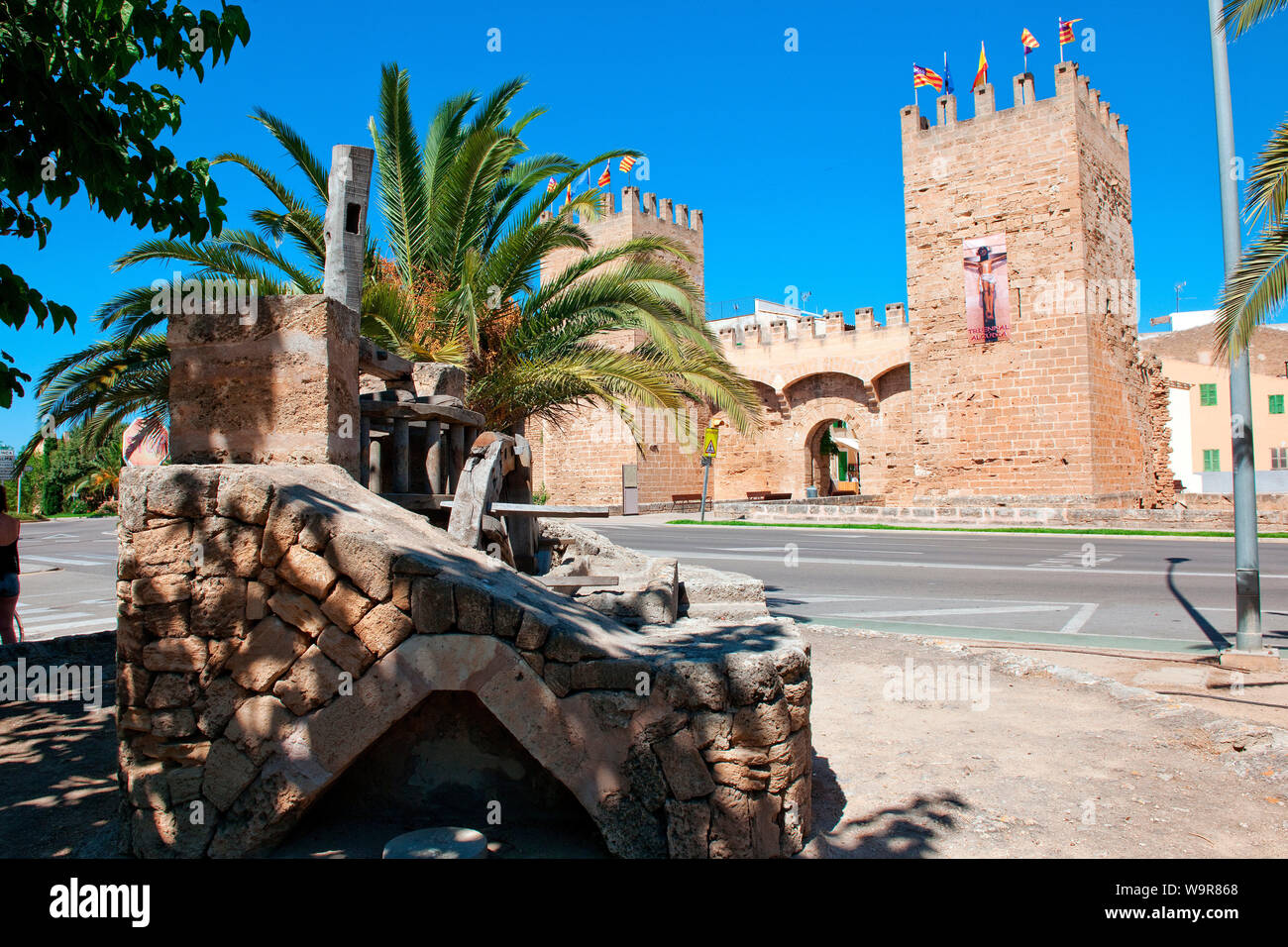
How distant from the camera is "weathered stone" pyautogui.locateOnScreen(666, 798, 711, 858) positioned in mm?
3252

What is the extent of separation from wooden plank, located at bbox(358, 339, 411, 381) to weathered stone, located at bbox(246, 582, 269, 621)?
6.24 ft

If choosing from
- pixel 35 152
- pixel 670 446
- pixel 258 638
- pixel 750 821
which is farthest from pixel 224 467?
pixel 670 446

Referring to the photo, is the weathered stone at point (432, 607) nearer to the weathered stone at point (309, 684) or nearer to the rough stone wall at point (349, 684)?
the rough stone wall at point (349, 684)

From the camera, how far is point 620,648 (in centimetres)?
343

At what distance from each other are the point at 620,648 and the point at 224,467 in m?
1.79

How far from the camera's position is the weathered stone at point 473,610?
3.28 m

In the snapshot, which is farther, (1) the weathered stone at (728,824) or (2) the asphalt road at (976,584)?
(2) the asphalt road at (976,584)

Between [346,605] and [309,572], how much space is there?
0.20 metres

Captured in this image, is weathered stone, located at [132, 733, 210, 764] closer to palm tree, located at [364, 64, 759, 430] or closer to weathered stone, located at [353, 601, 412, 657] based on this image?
weathered stone, located at [353, 601, 412, 657]

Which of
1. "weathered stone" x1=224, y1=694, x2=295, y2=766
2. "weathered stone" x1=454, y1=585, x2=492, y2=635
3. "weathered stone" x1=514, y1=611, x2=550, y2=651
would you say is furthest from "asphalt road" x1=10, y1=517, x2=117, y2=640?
"weathered stone" x1=514, y1=611, x2=550, y2=651

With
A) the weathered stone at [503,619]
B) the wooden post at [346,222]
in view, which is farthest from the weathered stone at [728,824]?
the wooden post at [346,222]

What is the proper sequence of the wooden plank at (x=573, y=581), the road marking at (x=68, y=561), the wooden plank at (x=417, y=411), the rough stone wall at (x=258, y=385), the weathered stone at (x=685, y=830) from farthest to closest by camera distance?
the road marking at (x=68, y=561), the wooden plank at (x=573, y=581), the wooden plank at (x=417, y=411), the rough stone wall at (x=258, y=385), the weathered stone at (x=685, y=830)

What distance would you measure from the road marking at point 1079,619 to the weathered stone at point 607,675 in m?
6.11
